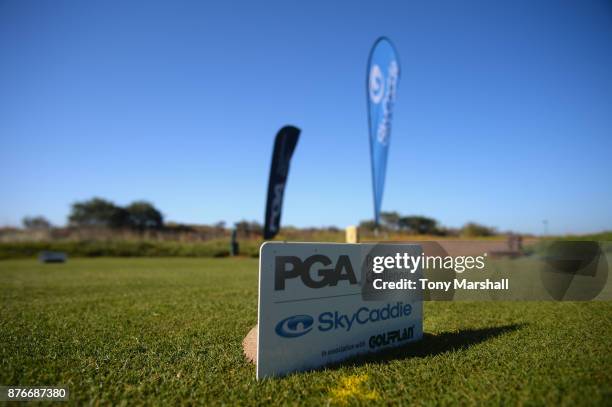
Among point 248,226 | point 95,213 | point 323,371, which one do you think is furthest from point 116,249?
point 95,213

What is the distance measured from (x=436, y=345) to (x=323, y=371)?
163 cm

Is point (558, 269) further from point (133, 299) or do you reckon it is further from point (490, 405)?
point (133, 299)

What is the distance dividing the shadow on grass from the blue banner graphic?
8820mm

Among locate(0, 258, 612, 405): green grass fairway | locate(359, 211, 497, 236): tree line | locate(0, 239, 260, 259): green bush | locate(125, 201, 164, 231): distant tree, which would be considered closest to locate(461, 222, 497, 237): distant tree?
locate(359, 211, 497, 236): tree line

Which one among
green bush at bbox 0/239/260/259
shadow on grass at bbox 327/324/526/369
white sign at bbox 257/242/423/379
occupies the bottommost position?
green bush at bbox 0/239/260/259

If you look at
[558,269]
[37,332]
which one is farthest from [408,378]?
[558,269]

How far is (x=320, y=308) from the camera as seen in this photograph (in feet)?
12.1

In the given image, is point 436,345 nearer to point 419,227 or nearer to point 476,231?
point 476,231

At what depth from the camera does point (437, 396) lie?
2.85 metres

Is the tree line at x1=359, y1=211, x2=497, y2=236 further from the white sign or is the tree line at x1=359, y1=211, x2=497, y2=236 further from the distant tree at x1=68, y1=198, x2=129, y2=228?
the distant tree at x1=68, y1=198, x2=129, y2=228

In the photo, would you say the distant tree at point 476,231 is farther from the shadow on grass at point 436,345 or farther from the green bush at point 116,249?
the shadow on grass at point 436,345

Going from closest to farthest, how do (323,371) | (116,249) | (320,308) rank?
(323,371) < (320,308) < (116,249)

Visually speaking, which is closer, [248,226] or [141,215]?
[248,226]

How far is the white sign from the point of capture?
3328mm
